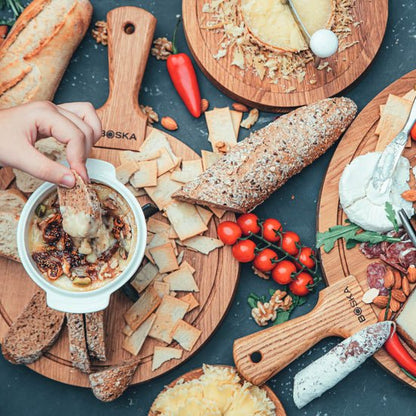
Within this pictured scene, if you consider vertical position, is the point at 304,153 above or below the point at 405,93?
below

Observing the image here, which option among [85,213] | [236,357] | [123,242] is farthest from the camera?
[236,357]

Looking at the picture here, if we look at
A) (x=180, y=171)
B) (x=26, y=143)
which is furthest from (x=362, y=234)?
(x=26, y=143)

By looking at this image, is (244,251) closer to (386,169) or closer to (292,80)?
(386,169)

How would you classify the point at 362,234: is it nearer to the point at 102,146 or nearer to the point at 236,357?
the point at 236,357

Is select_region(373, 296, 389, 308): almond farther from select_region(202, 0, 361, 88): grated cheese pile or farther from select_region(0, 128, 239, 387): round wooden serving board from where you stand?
select_region(202, 0, 361, 88): grated cheese pile

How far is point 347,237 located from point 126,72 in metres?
1.29

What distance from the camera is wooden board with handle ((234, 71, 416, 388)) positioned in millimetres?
2672

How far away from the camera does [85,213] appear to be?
2.24 metres

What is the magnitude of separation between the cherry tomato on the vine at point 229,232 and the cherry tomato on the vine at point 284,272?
0.85 feet

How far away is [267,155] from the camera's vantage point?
8.95ft

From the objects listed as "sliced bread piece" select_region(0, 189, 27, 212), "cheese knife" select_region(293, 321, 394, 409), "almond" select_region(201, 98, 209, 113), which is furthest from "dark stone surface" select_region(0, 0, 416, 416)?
"sliced bread piece" select_region(0, 189, 27, 212)

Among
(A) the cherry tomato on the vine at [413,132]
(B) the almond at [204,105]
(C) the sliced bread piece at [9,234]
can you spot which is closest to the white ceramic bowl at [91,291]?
(C) the sliced bread piece at [9,234]

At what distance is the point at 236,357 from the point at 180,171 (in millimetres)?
888

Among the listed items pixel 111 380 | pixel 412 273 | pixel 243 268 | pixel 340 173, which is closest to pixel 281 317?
pixel 243 268
